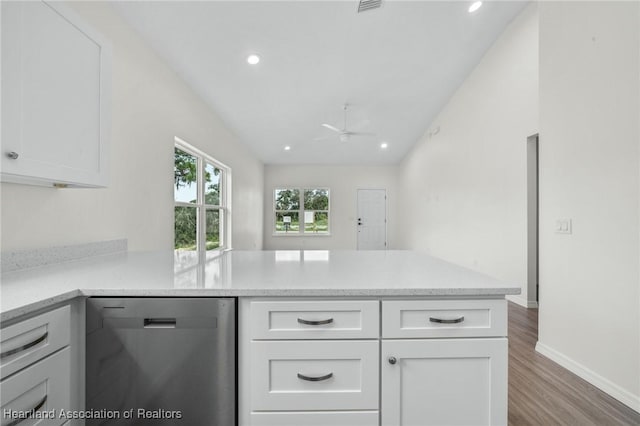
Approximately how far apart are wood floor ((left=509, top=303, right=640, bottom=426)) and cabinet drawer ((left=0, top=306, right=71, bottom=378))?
2.16 m

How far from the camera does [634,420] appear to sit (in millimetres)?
1584

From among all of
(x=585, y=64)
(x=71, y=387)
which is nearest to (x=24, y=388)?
(x=71, y=387)

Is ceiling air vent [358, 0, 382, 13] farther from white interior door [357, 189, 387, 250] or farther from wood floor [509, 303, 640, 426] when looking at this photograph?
white interior door [357, 189, 387, 250]

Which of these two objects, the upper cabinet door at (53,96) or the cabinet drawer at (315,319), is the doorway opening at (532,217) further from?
the upper cabinet door at (53,96)

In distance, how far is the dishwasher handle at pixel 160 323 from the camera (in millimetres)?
1023

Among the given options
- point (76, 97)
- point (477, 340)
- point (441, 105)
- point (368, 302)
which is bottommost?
point (477, 340)

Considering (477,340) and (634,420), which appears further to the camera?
(634,420)

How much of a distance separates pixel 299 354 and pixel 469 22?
4.28 m

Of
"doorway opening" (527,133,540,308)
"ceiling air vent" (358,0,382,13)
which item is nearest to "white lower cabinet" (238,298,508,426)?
"ceiling air vent" (358,0,382,13)

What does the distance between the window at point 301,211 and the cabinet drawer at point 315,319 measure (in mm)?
7507

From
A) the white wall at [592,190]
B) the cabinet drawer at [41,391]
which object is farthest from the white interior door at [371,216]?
the cabinet drawer at [41,391]

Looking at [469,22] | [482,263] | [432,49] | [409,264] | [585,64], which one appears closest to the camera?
[409,264]

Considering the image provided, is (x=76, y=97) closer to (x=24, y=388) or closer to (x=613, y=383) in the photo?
(x=24, y=388)

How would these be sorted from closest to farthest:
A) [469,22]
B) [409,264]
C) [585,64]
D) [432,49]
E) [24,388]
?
[24,388], [409,264], [585,64], [469,22], [432,49]
